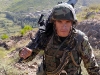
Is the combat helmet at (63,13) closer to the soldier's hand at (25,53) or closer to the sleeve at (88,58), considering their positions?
the sleeve at (88,58)

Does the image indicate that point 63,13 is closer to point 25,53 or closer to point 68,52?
point 68,52

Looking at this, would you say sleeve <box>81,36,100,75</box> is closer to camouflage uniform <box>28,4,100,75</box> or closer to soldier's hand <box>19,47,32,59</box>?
camouflage uniform <box>28,4,100,75</box>

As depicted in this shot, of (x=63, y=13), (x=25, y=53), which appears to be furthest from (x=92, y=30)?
(x=25, y=53)

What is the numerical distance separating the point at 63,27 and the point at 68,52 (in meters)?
0.26

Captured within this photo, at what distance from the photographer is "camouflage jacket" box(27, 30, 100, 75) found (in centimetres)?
251

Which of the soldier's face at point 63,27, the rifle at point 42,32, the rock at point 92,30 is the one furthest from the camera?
the rock at point 92,30

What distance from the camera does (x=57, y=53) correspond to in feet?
8.53

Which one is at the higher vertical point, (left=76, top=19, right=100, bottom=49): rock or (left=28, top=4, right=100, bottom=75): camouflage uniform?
(left=28, top=4, right=100, bottom=75): camouflage uniform

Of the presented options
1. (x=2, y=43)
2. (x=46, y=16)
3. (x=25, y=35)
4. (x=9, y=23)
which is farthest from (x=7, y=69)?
(x=9, y=23)

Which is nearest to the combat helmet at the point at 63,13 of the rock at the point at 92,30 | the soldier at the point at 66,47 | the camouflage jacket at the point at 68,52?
the soldier at the point at 66,47

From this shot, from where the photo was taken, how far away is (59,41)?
2604 millimetres

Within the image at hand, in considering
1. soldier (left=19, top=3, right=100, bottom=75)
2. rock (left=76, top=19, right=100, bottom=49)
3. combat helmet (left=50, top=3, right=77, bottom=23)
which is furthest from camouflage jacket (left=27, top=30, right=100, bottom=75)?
rock (left=76, top=19, right=100, bottom=49)

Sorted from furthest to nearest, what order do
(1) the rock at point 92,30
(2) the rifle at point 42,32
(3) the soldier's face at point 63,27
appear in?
(1) the rock at point 92,30 < (2) the rifle at point 42,32 < (3) the soldier's face at point 63,27

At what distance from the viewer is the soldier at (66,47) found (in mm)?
2488
